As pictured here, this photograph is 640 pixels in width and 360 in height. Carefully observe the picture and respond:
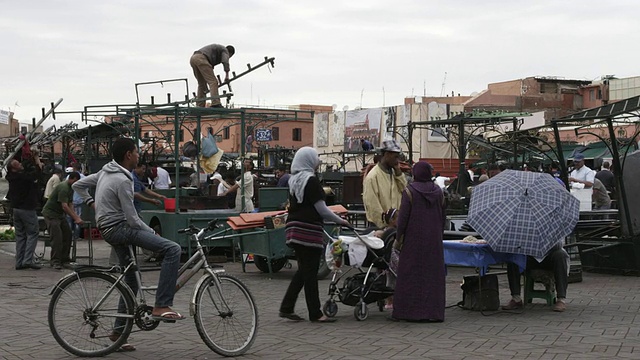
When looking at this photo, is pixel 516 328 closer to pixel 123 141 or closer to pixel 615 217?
pixel 123 141

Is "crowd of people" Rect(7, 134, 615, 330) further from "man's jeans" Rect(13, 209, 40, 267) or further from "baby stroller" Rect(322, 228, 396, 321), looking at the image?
"man's jeans" Rect(13, 209, 40, 267)

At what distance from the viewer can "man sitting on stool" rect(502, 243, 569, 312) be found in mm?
10328

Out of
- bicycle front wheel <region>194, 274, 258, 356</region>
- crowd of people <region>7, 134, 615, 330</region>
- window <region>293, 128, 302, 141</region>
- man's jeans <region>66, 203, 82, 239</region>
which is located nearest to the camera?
bicycle front wheel <region>194, 274, 258, 356</region>

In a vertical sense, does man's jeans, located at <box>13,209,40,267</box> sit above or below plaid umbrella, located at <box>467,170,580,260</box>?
below

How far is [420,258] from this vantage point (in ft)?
31.1

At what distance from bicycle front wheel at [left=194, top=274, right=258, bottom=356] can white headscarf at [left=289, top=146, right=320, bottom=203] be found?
1731 millimetres

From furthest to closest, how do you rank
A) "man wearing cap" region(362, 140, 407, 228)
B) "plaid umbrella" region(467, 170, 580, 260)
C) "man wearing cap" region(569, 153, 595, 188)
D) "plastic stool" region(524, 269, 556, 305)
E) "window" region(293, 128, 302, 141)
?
"window" region(293, 128, 302, 141), "man wearing cap" region(569, 153, 595, 188), "plastic stool" region(524, 269, 556, 305), "man wearing cap" region(362, 140, 407, 228), "plaid umbrella" region(467, 170, 580, 260)

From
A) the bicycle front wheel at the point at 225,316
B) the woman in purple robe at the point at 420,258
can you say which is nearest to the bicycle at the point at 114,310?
the bicycle front wheel at the point at 225,316

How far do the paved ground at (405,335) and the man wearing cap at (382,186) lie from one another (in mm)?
1060

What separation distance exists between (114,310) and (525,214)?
4.48m

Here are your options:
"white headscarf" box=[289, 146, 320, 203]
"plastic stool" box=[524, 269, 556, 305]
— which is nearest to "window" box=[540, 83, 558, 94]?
"plastic stool" box=[524, 269, 556, 305]

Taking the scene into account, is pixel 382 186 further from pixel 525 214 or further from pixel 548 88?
pixel 548 88

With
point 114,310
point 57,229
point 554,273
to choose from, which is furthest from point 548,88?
point 114,310

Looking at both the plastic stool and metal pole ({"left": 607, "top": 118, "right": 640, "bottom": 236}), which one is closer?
the plastic stool
